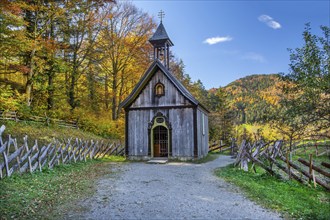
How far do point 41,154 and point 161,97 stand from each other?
31.9 feet

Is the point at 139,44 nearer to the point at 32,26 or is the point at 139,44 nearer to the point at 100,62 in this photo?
the point at 100,62

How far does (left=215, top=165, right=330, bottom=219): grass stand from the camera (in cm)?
702

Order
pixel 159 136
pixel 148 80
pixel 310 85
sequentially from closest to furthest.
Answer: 1. pixel 310 85
2. pixel 159 136
3. pixel 148 80

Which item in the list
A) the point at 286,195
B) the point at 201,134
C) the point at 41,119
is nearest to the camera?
the point at 286,195

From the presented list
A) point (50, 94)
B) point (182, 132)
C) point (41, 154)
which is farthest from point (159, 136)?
point (50, 94)

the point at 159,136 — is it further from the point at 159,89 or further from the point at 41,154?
the point at 41,154

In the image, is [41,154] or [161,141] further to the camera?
[161,141]

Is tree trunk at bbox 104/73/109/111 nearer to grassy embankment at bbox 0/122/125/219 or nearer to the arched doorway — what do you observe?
the arched doorway

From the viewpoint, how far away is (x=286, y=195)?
A: 8.76 meters

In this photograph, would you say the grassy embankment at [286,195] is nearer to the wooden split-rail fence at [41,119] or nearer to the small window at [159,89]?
the small window at [159,89]

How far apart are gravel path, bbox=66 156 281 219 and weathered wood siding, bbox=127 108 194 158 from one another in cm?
687

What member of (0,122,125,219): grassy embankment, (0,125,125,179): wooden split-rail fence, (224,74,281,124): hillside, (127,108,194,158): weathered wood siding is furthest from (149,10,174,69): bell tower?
(224,74,281,124): hillside

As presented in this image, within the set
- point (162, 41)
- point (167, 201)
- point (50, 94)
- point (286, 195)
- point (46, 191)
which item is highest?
point (162, 41)

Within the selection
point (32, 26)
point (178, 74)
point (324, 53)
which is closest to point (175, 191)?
point (324, 53)
